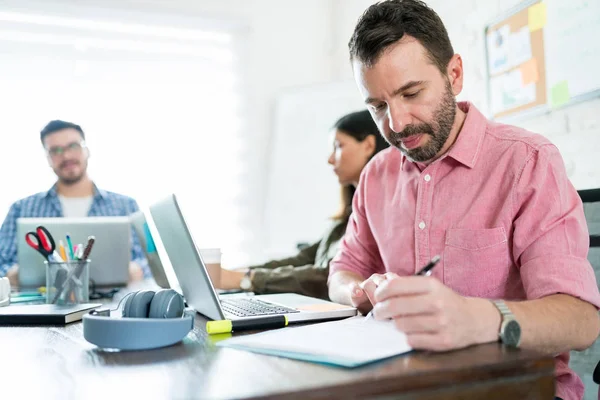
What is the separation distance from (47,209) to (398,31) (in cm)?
238

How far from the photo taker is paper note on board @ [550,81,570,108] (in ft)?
6.14

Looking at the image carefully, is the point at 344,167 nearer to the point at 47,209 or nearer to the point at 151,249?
the point at 151,249

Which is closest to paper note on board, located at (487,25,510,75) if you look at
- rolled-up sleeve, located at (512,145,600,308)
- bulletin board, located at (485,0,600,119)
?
bulletin board, located at (485,0,600,119)

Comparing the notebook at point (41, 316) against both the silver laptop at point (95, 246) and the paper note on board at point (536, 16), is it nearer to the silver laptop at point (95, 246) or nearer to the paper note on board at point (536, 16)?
the silver laptop at point (95, 246)

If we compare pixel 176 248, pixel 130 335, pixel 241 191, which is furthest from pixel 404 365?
pixel 241 191

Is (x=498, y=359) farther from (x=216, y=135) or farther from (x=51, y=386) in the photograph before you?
(x=216, y=135)

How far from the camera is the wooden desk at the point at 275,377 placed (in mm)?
538

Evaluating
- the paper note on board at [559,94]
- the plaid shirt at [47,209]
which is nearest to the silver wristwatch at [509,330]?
the paper note on board at [559,94]

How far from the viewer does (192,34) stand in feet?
11.4

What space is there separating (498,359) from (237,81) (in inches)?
122

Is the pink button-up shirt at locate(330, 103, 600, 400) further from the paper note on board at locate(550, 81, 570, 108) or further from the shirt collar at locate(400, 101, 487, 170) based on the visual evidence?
the paper note on board at locate(550, 81, 570, 108)

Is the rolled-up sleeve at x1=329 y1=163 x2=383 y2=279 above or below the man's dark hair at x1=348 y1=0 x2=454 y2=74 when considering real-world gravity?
below

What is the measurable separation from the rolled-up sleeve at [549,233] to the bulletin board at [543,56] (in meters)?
0.91

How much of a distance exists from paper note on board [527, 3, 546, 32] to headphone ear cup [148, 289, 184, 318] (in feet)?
5.51
